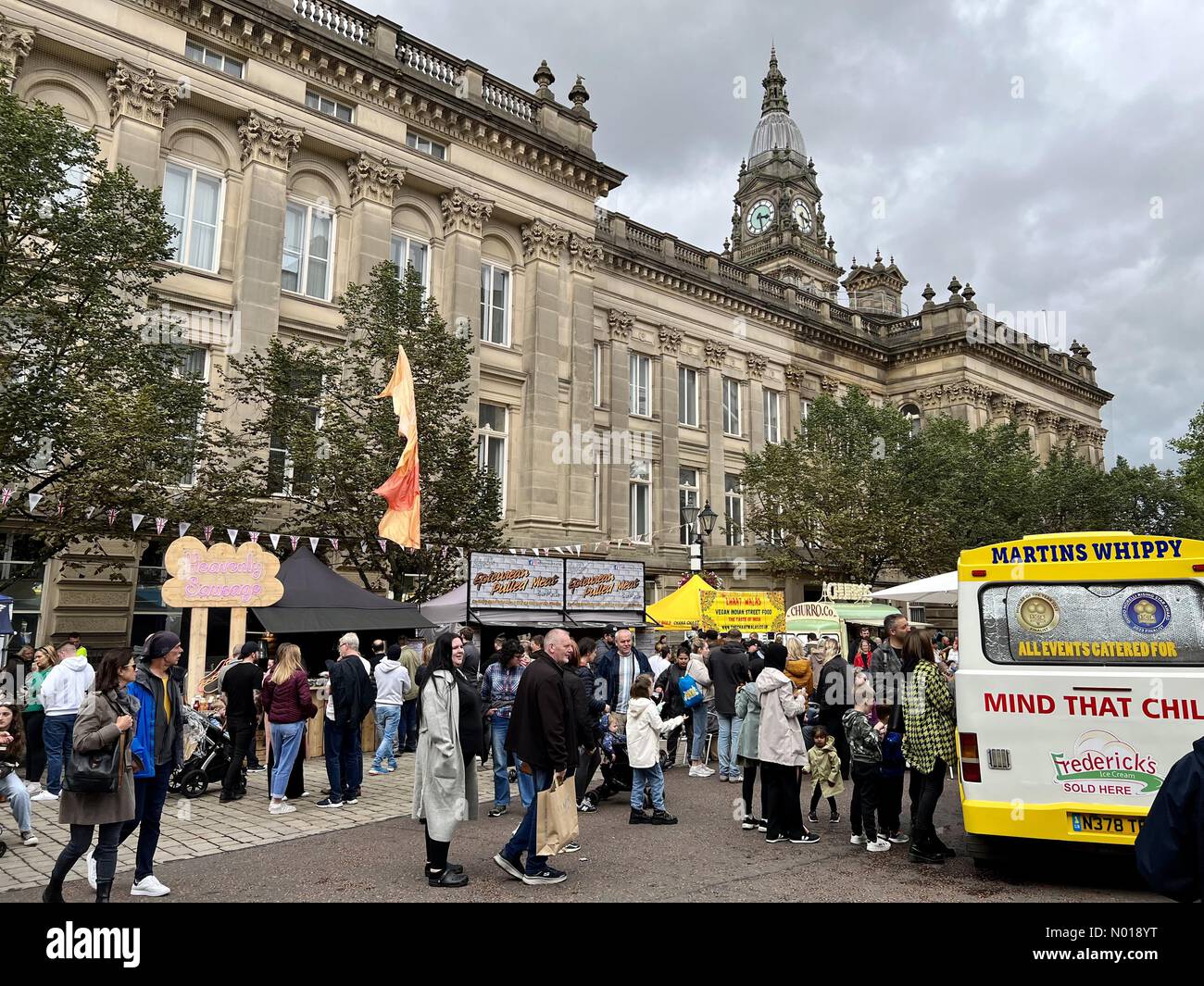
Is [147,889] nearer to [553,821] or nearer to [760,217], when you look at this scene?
[553,821]

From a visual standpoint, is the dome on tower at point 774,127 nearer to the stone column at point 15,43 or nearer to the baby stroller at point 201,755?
the stone column at point 15,43

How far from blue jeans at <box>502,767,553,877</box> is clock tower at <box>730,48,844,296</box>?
211 ft

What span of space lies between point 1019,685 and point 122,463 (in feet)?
44.3

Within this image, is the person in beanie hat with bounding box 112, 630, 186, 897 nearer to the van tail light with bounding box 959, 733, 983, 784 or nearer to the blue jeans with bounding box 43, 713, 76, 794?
the blue jeans with bounding box 43, 713, 76, 794

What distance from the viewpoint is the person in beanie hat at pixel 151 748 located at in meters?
6.27

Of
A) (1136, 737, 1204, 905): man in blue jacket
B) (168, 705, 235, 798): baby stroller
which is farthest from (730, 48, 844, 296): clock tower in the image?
(1136, 737, 1204, 905): man in blue jacket

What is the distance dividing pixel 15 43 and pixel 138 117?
270cm

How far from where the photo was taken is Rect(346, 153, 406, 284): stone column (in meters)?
24.8

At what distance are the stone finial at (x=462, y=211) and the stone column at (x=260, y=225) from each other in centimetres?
502

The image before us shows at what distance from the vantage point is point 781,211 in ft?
235

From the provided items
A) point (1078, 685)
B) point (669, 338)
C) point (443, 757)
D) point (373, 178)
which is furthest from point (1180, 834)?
point (669, 338)

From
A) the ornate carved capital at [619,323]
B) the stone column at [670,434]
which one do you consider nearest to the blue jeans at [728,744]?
the stone column at [670,434]
